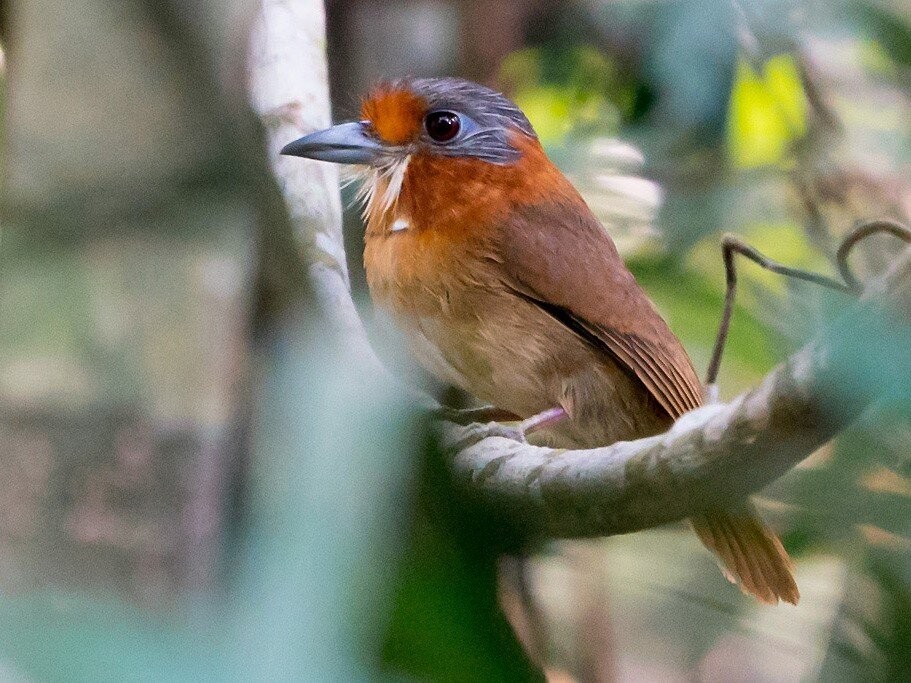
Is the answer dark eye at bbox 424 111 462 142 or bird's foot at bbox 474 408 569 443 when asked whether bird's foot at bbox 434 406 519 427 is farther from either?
dark eye at bbox 424 111 462 142

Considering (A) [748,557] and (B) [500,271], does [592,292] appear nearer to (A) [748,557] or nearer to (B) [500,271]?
(B) [500,271]

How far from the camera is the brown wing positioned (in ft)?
3.77

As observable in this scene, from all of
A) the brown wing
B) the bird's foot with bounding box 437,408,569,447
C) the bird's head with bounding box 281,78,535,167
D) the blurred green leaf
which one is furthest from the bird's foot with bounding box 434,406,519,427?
the blurred green leaf

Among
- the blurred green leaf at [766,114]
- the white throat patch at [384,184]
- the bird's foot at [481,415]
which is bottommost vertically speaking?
the bird's foot at [481,415]

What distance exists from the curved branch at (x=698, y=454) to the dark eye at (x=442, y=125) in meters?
0.38

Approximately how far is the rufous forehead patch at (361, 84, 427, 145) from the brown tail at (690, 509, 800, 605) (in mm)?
559

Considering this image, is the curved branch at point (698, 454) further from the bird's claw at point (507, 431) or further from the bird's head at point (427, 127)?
the bird's head at point (427, 127)

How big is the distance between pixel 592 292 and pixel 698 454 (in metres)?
0.55

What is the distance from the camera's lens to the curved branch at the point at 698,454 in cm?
47

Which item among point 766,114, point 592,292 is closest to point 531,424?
point 592,292

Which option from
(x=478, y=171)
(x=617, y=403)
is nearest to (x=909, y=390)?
(x=617, y=403)

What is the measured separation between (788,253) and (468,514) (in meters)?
0.70

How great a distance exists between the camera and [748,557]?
794mm

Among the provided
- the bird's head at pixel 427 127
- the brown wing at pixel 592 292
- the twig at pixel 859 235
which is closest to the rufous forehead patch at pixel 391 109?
the bird's head at pixel 427 127
